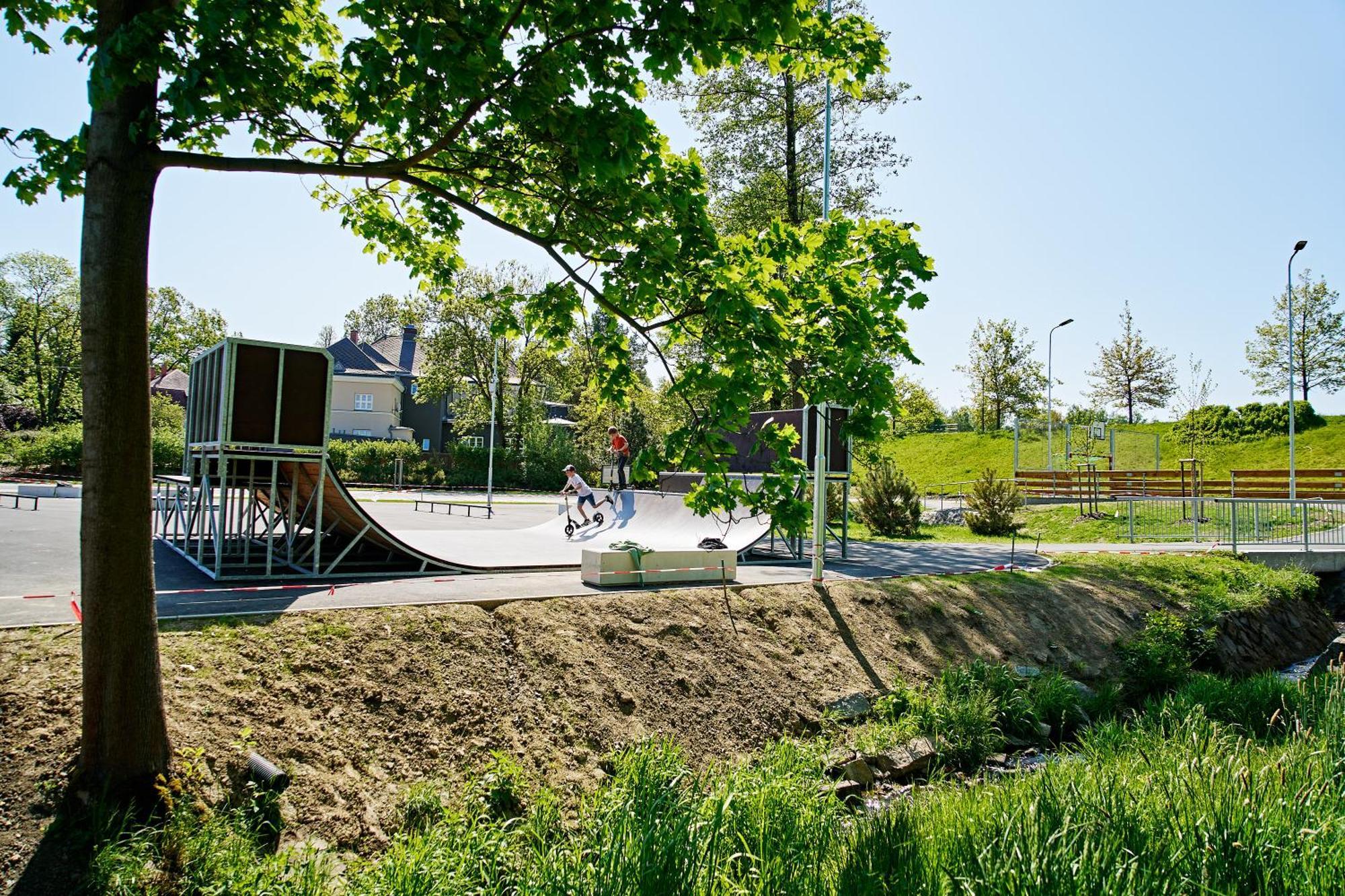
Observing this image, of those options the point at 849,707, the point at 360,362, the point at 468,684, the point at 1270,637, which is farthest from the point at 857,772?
the point at 360,362

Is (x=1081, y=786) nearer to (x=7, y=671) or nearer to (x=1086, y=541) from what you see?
(x=7, y=671)

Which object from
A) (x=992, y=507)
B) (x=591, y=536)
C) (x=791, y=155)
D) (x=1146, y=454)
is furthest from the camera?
(x=1146, y=454)

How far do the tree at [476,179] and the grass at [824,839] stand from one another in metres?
0.86

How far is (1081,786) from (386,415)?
56.3 metres

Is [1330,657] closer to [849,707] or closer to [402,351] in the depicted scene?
[849,707]

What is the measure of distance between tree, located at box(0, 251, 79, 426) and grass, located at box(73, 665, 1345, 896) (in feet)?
165

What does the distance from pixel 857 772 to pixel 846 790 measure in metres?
0.21

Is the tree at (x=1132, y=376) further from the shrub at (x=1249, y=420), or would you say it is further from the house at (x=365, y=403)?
the house at (x=365, y=403)

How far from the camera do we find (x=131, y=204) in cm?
422

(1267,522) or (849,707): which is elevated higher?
(1267,522)

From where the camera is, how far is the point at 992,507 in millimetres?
22500

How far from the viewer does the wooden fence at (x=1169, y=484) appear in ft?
89.4

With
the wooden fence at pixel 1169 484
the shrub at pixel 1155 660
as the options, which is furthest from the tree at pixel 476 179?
the wooden fence at pixel 1169 484

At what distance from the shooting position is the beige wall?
55438 mm
